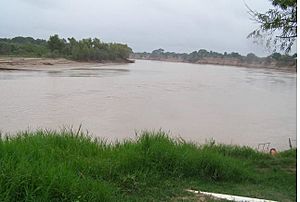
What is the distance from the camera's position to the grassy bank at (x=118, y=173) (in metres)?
3.30

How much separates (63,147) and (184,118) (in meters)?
13.5

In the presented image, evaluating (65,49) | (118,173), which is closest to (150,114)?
(118,173)

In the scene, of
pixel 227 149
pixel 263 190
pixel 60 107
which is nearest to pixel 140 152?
pixel 263 190

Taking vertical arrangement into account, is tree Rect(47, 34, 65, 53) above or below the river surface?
above

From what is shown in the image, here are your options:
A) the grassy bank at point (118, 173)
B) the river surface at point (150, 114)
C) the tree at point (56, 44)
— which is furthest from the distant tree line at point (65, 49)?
the grassy bank at point (118, 173)

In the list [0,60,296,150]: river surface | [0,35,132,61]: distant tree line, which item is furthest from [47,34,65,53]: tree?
[0,60,296,150]: river surface

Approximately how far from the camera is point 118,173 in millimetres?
4371

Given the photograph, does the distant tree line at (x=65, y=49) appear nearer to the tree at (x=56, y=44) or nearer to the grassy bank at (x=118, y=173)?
the tree at (x=56, y=44)

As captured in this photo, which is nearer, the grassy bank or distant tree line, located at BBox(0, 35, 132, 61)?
the grassy bank

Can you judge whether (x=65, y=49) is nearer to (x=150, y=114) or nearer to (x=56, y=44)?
(x=56, y=44)

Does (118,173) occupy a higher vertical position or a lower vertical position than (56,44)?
higher

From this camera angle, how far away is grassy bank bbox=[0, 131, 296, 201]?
330 cm

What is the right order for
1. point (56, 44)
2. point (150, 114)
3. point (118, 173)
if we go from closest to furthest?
point (118, 173)
point (150, 114)
point (56, 44)

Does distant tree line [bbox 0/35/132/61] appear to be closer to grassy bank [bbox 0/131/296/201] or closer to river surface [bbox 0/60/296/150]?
river surface [bbox 0/60/296/150]
